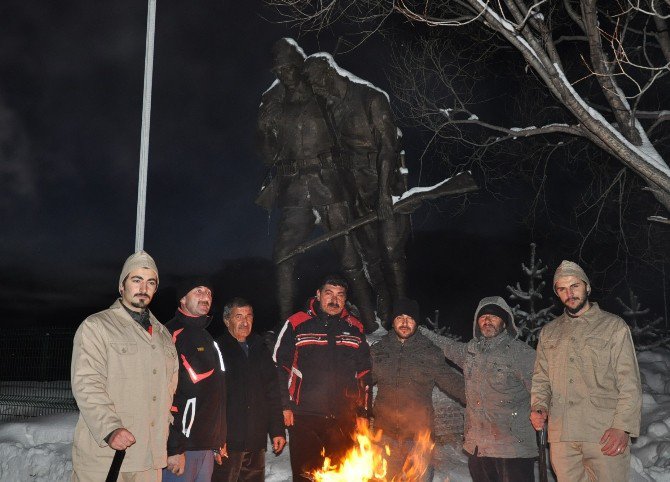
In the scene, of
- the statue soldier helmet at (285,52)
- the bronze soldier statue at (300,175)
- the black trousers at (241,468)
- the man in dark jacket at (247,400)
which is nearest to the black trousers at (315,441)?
the man in dark jacket at (247,400)

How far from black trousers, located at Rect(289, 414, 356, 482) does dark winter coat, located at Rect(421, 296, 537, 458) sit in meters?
0.95

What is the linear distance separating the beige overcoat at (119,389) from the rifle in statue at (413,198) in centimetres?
356

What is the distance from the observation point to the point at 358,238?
7.63 m

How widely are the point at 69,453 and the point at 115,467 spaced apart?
4.62 m

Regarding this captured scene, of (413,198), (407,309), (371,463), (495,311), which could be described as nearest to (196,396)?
(371,463)

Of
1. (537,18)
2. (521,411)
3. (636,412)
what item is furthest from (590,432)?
(537,18)

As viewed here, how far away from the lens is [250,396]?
467cm

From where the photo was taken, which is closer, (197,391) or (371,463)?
(197,391)

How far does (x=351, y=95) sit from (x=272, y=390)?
3.81 metres

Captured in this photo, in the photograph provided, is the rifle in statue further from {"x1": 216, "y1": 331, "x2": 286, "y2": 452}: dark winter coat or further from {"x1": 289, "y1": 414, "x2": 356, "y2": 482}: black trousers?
{"x1": 289, "y1": 414, "x2": 356, "y2": 482}: black trousers

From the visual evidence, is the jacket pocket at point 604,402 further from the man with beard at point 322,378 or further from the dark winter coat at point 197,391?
the dark winter coat at point 197,391

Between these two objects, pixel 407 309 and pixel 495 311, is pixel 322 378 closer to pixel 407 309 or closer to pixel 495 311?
pixel 407 309

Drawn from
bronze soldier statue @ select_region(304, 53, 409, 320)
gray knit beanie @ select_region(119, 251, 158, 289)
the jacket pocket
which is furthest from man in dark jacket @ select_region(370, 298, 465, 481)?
bronze soldier statue @ select_region(304, 53, 409, 320)

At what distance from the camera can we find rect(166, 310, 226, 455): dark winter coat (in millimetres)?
4160
